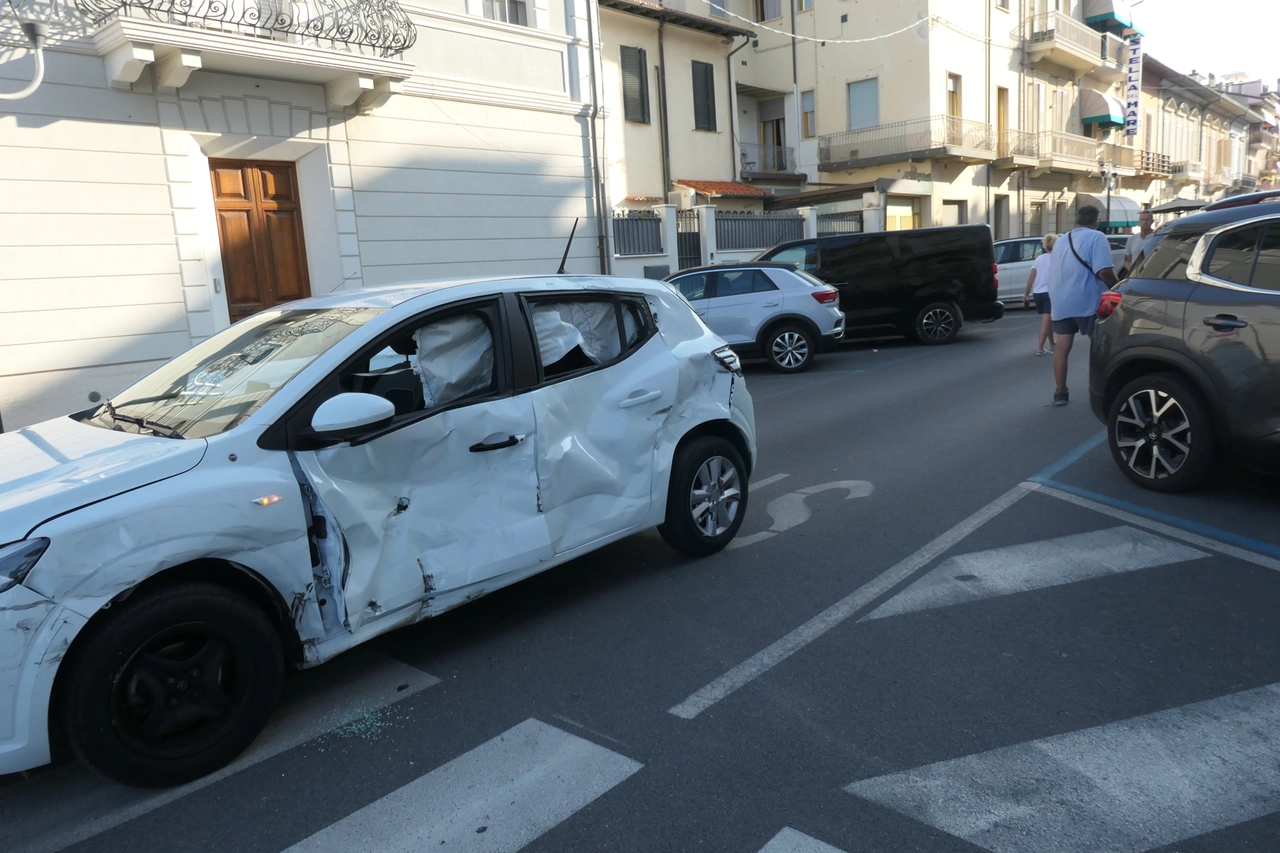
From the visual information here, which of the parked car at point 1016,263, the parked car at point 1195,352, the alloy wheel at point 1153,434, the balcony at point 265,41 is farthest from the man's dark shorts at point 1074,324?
the parked car at point 1016,263

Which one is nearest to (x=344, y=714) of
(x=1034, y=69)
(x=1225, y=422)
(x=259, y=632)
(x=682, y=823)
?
(x=259, y=632)

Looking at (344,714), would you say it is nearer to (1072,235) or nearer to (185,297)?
(1072,235)

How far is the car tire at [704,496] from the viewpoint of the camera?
499 cm

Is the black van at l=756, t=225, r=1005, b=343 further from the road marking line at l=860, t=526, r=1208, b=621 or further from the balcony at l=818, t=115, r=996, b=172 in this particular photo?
the balcony at l=818, t=115, r=996, b=172

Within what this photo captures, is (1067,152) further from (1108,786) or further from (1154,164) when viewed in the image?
(1108,786)

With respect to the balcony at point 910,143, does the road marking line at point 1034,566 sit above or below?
below

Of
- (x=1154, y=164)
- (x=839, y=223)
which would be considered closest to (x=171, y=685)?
(x=839, y=223)

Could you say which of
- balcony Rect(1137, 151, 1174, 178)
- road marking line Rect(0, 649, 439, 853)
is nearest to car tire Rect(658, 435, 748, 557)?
road marking line Rect(0, 649, 439, 853)

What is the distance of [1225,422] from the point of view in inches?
222

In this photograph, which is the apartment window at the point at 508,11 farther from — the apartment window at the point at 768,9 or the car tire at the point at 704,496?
the apartment window at the point at 768,9

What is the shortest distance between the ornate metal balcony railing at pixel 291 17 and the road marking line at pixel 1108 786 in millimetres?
11980

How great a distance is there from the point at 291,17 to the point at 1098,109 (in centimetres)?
3544

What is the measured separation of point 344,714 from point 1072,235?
7.43m

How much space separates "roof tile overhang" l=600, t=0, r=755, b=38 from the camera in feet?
77.2
